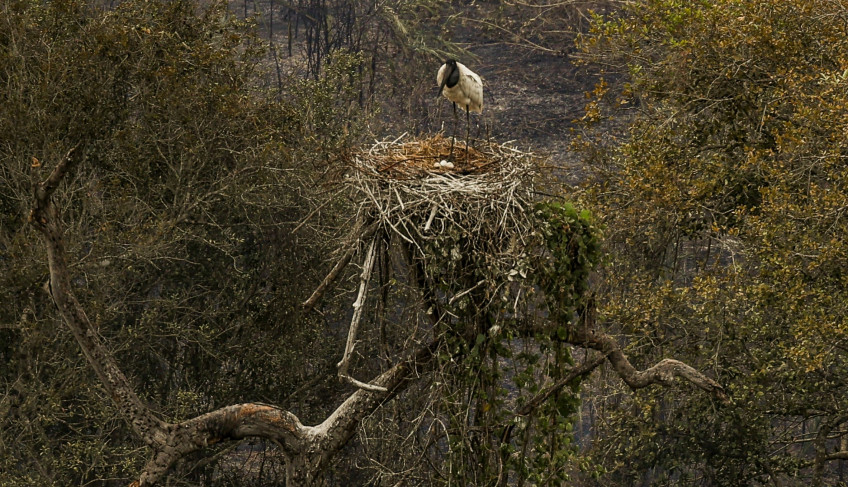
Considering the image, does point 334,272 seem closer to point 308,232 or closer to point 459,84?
point 459,84

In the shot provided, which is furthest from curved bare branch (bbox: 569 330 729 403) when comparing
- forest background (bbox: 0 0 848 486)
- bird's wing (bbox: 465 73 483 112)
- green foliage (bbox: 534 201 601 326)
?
forest background (bbox: 0 0 848 486)

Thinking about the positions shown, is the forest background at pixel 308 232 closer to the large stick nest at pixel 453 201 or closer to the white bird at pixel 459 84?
the white bird at pixel 459 84

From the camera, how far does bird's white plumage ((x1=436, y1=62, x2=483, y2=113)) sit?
7013 mm

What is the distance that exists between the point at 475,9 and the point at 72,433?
85.4 ft

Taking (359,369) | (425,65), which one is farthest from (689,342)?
(425,65)

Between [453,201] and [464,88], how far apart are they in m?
1.04

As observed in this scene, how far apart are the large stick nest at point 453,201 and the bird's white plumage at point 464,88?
0.48 metres

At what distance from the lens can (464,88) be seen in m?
7.08

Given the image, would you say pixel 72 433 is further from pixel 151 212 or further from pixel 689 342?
pixel 689 342

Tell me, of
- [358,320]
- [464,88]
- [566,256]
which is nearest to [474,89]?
[464,88]

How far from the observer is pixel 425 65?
106 ft

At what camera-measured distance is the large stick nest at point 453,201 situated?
6410 mm

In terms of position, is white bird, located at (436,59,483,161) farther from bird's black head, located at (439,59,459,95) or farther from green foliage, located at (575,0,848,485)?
green foliage, located at (575,0,848,485)

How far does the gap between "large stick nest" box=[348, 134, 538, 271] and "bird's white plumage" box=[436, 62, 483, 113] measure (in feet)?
1.58
